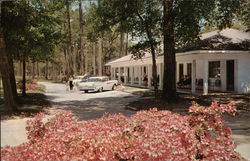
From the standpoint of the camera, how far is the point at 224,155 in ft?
14.4

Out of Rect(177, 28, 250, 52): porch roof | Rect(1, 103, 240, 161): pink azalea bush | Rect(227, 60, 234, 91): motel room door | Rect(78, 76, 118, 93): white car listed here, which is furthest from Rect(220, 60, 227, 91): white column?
Rect(1, 103, 240, 161): pink azalea bush

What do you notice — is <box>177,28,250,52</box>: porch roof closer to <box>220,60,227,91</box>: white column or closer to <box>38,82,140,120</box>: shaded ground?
<box>220,60,227,91</box>: white column

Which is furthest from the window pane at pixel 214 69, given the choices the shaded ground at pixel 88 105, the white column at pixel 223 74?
the shaded ground at pixel 88 105

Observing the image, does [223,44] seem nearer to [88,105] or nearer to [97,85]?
[97,85]

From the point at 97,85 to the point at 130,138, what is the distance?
2134cm

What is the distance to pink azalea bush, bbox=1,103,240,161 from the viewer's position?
3.28 metres

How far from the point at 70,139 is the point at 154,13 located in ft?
32.9

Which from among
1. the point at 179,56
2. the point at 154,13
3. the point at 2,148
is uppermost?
the point at 154,13

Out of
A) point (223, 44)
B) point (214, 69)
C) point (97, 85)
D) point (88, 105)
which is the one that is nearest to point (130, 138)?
point (88, 105)

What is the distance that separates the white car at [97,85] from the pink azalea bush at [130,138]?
788 inches

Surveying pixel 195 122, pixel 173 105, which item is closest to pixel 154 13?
pixel 173 105

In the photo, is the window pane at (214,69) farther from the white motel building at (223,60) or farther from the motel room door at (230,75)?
the motel room door at (230,75)

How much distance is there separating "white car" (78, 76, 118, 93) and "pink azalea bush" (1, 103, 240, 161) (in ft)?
65.7

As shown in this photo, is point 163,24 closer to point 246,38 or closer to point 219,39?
point 219,39
